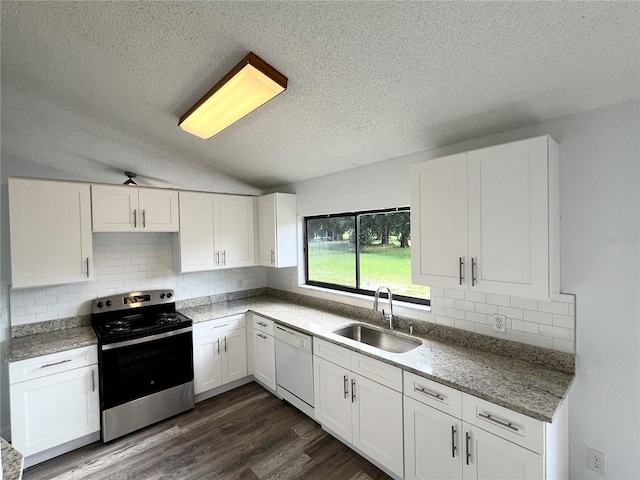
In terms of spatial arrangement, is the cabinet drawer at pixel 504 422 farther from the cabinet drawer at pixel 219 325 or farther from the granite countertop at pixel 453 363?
the cabinet drawer at pixel 219 325

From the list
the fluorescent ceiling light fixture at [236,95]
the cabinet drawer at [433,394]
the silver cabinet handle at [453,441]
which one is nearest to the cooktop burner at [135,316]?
the fluorescent ceiling light fixture at [236,95]

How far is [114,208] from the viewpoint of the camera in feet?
9.00

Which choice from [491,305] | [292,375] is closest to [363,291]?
[292,375]

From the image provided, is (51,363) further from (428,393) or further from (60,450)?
(428,393)

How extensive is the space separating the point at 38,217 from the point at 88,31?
171 cm

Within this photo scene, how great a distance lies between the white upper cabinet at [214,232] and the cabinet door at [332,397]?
1690 mm

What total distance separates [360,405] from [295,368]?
79cm

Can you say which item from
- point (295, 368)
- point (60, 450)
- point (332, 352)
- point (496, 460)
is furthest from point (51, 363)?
point (496, 460)

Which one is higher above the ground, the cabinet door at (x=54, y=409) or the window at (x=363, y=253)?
the window at (x=363, y=253)

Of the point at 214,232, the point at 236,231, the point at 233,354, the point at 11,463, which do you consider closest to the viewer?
the point at 11,463

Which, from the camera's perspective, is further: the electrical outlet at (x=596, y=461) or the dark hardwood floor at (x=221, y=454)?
the dark hardwood floor at (x=221, y=454)

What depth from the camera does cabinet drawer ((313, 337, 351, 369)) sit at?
7.39 feet

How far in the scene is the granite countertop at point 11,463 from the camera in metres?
0.92

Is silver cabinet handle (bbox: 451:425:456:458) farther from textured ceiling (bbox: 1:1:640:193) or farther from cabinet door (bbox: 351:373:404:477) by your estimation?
textured ceiling (bbox: 1:1:640:193)
